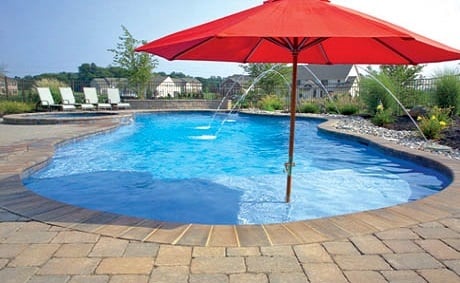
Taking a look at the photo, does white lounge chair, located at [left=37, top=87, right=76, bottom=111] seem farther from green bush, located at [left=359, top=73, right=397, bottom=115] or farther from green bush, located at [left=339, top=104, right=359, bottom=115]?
green bush, located at [left=359, top=73, right=397, bottom=115]

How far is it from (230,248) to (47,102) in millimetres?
15886

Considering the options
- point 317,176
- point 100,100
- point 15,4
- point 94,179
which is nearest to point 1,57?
point 15,4

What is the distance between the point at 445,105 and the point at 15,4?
1937 cm

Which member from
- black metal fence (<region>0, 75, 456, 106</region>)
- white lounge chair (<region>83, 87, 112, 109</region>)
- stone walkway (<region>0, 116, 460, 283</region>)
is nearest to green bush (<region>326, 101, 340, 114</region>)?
black metal fence (<region>0, 75, 456, 106</region>)

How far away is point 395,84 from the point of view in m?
13.9

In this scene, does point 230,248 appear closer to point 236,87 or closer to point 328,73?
point 236,87

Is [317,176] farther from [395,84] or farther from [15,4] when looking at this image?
[15,4]

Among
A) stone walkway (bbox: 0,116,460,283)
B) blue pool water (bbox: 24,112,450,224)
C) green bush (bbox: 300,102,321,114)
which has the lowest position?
blue pool water (bbox: 24,112,450,224)

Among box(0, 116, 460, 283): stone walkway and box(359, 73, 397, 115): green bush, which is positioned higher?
box(359, 73, 397, 115): green bush

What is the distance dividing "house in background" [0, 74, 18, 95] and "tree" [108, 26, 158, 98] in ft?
19.2

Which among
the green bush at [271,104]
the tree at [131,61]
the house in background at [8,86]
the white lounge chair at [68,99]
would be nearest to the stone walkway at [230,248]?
the white lounge chair at [68,99]

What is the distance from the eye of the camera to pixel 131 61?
69.6 feet

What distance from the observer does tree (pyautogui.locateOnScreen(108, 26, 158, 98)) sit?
21.1m

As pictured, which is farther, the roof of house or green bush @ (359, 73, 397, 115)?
the roof of house
